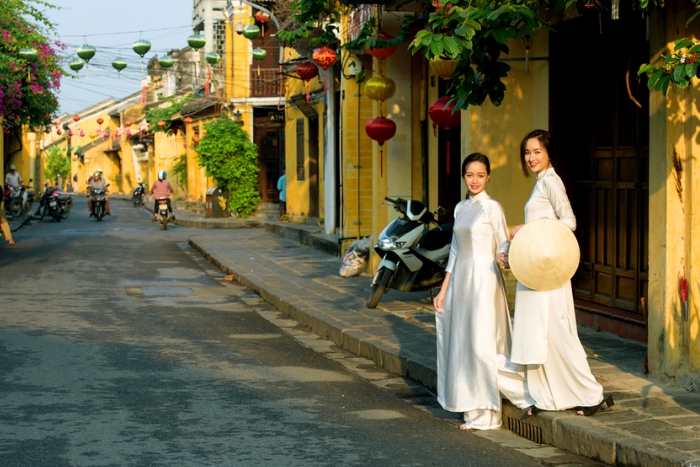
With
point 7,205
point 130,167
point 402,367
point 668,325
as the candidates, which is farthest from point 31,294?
point 130,167

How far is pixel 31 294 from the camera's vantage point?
1329cm

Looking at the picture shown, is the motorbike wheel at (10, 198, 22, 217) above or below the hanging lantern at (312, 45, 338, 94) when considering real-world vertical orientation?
below

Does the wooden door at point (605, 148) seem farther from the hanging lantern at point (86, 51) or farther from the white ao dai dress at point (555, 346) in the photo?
the hanging lantern at point (86, 51)

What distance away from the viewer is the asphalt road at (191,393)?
18.4 ft

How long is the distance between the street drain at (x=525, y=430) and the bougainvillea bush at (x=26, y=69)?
1821cm

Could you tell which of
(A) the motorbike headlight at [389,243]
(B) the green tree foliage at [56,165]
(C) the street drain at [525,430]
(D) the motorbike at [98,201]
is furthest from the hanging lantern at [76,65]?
(B) the green tree foliage at [56,165]

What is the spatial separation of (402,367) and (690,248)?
2682mm

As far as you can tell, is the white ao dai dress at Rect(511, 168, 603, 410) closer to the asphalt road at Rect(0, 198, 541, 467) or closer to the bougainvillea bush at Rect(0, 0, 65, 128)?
the asphalt road at Rect(0, 198, 541, 467)

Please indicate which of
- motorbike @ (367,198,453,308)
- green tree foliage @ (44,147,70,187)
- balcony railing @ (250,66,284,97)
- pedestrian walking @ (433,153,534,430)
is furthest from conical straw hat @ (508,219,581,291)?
green tree foliage @ (44,147,70,187)

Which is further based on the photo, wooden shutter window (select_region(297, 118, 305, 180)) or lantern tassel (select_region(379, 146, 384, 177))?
wooden shutter window (select_region(297, 118, 305, 180))

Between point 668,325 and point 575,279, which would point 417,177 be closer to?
point 575,279

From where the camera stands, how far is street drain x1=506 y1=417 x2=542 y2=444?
6.13 meters

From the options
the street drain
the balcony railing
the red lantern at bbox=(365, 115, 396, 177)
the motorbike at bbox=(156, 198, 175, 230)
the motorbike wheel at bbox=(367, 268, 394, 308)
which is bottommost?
the street drain

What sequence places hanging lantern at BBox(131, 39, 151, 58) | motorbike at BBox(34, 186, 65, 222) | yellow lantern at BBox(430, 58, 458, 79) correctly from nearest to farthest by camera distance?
1. yellow lantern at BBox(430, 58, 458, 79)
2. hanging lantern at BBox(131, 39, 151, 58)
3. motorbike at BBox(34, 186, 65, 222)
